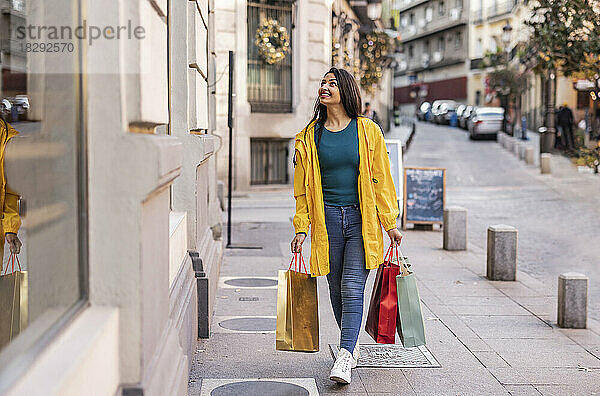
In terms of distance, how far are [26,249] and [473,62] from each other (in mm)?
72265

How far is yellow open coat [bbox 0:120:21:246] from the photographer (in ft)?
12.2

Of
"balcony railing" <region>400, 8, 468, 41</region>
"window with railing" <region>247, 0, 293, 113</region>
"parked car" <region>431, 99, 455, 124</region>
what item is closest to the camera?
"window with railing" <region>247, 0, 293, 113</region>

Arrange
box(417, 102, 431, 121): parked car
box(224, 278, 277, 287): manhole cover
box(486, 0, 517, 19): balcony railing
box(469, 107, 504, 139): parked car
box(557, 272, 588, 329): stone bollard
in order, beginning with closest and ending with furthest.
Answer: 1. box(557, 272, 588, 329): stone bollard
2. box(224, 278, 277, 287): manhole cover
3. box(469, 107, 504, 139): parked car
4. box(486, 0, 517, 19): balcony railing
5. box(417, 102, 431, 121): parked car

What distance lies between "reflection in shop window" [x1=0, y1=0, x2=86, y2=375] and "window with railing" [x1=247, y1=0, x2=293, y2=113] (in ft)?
63.3

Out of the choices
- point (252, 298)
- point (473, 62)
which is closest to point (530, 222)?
point (252, 298)

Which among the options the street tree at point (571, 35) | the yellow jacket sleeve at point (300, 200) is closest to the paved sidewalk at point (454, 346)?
the yellow jacket sleeve at point (300, 200)

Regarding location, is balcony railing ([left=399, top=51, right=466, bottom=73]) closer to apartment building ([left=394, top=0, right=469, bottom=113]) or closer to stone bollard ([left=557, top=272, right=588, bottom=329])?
apartment building ([left=394, top=0, right=469, bottom=113])

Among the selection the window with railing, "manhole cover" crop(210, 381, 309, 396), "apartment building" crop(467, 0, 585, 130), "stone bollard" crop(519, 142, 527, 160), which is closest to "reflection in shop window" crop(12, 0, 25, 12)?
"manhole cover" crop(210, 381, 309, 396)

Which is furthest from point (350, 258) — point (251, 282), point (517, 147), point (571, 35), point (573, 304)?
point (517, 147)

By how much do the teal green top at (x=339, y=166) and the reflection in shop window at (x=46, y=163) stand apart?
8.08ft

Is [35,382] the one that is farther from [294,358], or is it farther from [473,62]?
[473,62]

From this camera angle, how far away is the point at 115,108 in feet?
10.8

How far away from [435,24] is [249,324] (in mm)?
79073

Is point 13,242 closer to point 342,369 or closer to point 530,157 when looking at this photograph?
point 342,369
